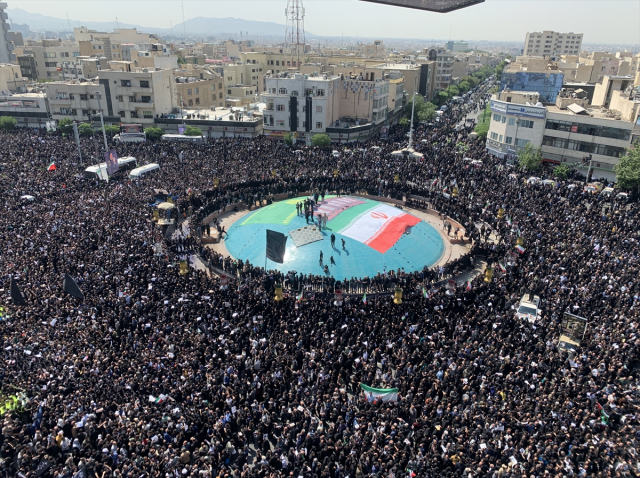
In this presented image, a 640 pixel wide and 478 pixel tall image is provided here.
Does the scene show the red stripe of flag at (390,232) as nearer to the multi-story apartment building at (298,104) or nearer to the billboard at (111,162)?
the billboard at (111,162)

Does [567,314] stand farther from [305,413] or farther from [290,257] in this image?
[290,257]

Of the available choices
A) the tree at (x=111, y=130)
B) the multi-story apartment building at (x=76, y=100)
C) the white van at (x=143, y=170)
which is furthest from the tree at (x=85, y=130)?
the white van at (x=143, y=170)

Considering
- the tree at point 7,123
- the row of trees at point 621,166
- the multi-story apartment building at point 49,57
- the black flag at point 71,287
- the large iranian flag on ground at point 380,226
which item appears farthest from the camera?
the multi-story apartment building at point 49,57

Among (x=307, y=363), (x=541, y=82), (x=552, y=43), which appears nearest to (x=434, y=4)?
(x=307, y=363)

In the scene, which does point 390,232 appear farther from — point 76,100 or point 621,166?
point 76,100

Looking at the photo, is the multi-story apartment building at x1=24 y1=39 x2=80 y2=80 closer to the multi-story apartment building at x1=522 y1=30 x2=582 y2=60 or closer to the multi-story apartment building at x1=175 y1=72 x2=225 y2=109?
the multi-story apartment building at x1=175 y1=72 x2=225 y2=109

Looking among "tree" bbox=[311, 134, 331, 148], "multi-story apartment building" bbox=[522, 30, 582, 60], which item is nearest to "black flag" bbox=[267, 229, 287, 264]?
"tree" bbox=[311, 134, 331, 148]

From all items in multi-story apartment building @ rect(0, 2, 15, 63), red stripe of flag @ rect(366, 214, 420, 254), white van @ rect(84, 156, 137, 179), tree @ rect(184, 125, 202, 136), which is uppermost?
multi-story apartment building @ rect(0, 2, 15, 63)

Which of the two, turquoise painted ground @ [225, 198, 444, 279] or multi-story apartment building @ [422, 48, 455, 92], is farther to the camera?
multi-story apartment building @ [422, 48, 455, 92]
